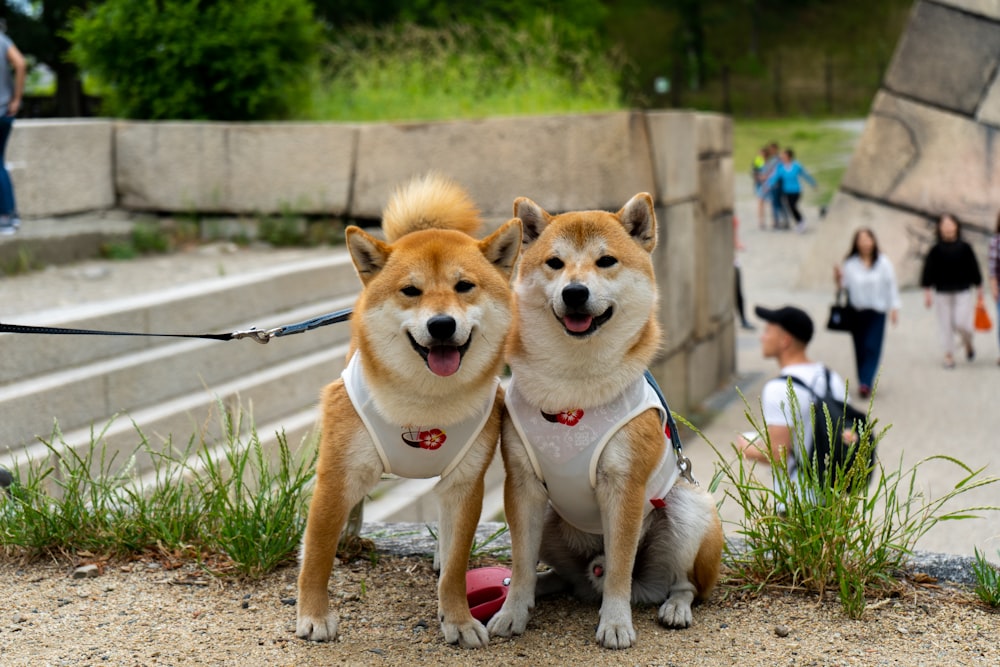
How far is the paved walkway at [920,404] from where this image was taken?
752 cm

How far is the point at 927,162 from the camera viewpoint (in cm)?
1588

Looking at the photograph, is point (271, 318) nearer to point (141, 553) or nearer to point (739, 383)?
point (141, 553)

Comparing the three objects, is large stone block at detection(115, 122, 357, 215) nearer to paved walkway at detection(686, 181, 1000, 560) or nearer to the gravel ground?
paved walkway at detection(686, 181, 1000, 560)

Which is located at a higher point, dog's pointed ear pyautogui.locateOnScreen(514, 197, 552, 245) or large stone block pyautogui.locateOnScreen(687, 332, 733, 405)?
dog's pointed ear pyautogui.locateOnScreen(514, 197, 552, 245)

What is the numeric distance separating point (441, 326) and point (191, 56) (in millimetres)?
8018

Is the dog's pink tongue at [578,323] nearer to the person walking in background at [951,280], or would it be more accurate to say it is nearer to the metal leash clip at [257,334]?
the metal leash clip at [257,334]

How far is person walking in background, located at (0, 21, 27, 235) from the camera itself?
8.62 meters

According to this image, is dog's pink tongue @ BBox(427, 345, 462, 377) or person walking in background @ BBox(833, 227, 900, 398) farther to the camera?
person walking in background @ BBox(833, 227, 900, 398)

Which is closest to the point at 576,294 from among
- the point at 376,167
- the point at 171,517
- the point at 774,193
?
the point at 171,517

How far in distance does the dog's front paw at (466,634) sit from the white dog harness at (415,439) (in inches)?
19.7

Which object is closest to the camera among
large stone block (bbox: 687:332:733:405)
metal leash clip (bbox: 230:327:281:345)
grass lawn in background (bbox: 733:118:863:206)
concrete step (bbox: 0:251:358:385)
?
metal leash clip (bbox: 230:327:281:345)

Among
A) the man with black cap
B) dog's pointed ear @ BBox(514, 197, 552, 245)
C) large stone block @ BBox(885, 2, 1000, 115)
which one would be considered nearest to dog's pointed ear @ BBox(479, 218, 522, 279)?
dog's pointed ear @ BBox(514, 197, 552, 245)

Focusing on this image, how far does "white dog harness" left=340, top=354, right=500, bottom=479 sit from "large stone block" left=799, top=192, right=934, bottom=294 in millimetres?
14096

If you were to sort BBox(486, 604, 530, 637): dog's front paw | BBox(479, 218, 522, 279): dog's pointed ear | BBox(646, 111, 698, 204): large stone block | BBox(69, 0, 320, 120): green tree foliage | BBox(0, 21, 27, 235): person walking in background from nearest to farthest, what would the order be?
BBox(479, 218, 522, 279): dog's pointed ear
BBox(486, 604, 530, 637): dog's front paw
BBox(0, 21, 27, 235): person walking in background
BBox(646, 111, 698, 204): large stone block
BBox(69, 0, 320, 120): green tree foliage
